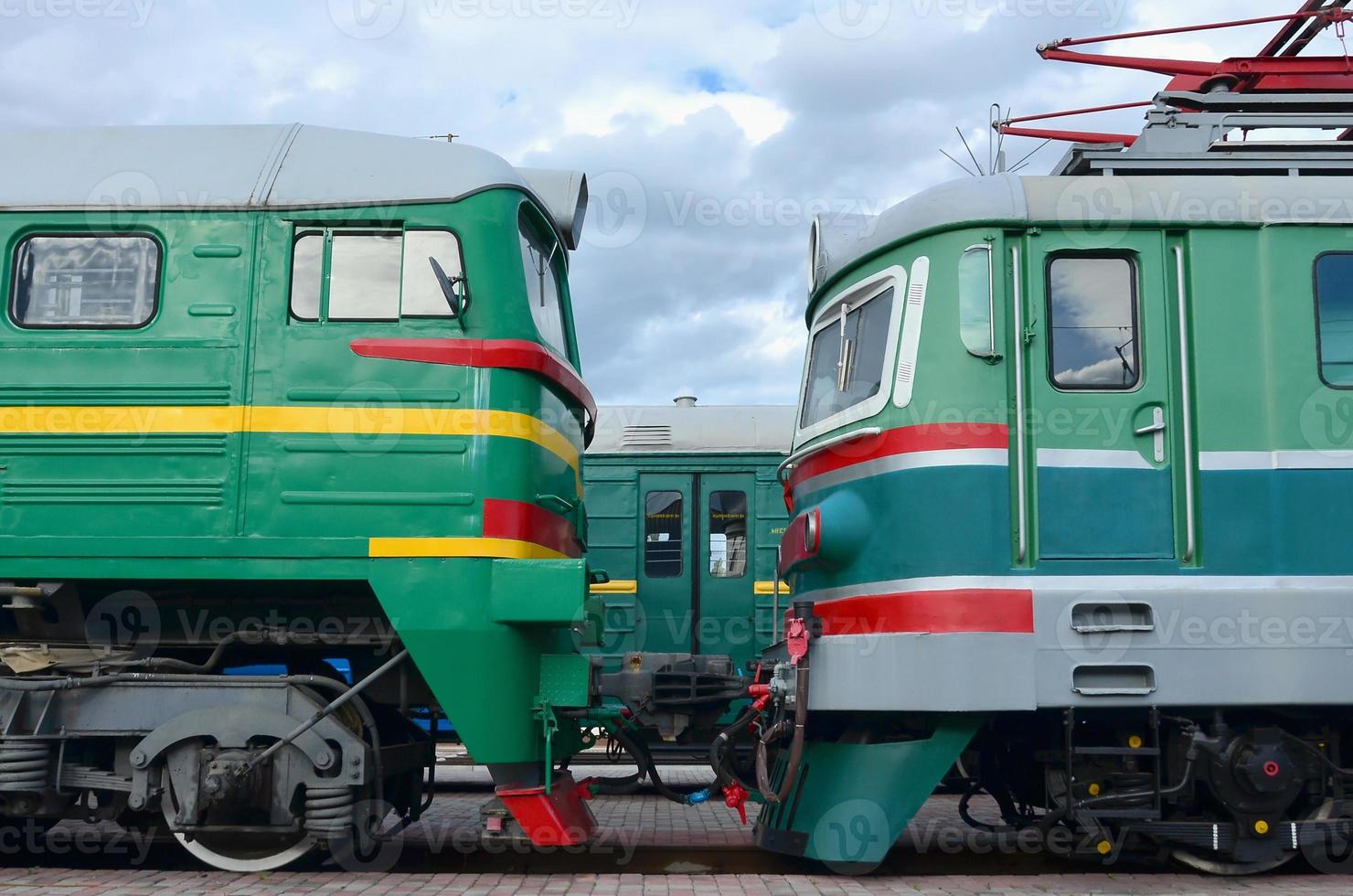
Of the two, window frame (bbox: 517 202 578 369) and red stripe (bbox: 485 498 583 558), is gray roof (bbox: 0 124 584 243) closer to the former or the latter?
window frame (bbox: 517 202 578 369)

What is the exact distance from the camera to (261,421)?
5.53 metres

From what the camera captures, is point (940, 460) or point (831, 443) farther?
point (831, 443)

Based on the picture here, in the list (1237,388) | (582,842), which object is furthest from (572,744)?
(1237,388)

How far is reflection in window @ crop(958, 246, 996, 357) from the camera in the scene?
5395 mm

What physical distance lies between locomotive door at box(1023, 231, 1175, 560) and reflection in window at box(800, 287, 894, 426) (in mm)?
797

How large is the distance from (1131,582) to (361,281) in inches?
168

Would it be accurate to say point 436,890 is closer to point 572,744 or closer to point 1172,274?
point 572,744

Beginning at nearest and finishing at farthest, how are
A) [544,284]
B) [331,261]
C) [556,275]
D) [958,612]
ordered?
[958,612] < [331,261] < [544,284] < [556,275]

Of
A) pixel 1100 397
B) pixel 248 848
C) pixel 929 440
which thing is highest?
pixel 1100 397

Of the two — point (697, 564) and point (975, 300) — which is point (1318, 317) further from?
point (697, 564)

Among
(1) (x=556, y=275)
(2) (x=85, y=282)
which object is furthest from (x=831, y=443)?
(2) (x=85, y=282)

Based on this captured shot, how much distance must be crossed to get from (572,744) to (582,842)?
58 centimetres

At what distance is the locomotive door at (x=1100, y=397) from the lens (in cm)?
529

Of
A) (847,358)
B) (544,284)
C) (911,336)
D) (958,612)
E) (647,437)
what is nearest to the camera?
(958,612)
